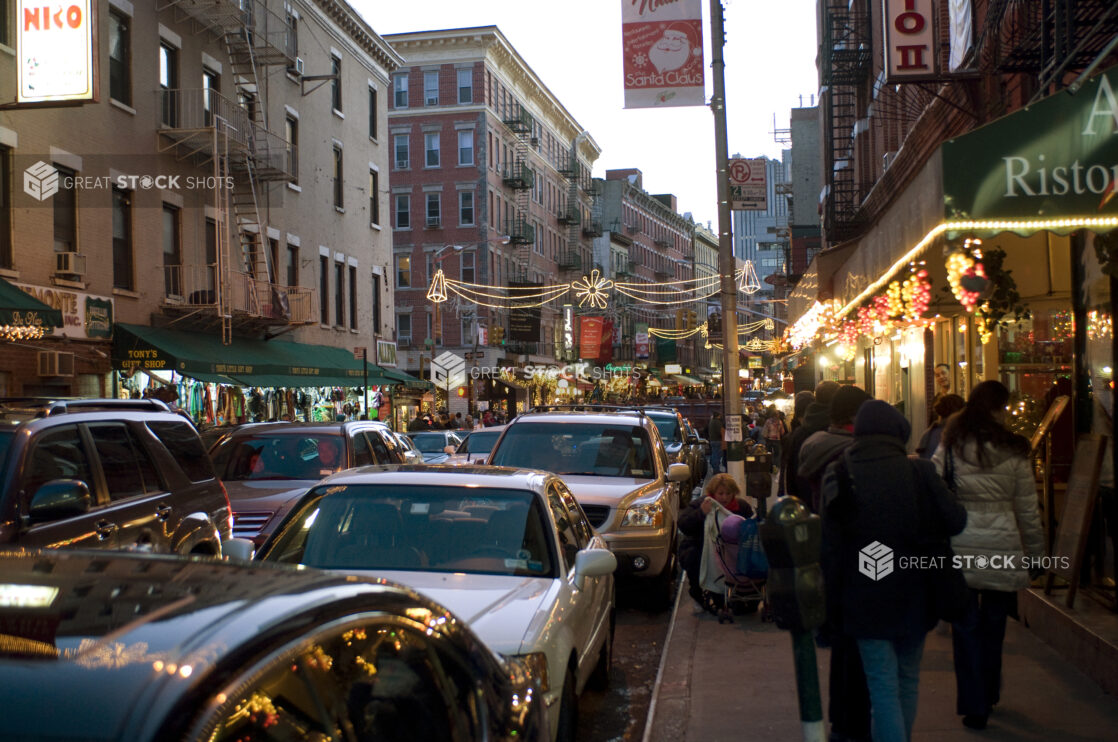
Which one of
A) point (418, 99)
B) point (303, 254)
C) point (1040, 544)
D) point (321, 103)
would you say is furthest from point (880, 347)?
point (418, 99)

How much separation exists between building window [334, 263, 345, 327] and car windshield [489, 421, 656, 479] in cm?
2597

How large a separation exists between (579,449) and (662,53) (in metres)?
6.75

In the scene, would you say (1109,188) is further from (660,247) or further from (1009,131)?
(660,247)

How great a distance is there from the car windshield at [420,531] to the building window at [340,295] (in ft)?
103

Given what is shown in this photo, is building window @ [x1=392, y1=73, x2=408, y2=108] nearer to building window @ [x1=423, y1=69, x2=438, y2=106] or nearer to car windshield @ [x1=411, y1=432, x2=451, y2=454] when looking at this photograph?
building window @ [x1=423, y1=69, x2=438, y2=106]

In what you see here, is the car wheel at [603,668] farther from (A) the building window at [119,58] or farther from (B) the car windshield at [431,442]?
(A) the building window at [119,58]

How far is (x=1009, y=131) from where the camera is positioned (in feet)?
21.8

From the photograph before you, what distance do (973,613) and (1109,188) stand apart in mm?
2486

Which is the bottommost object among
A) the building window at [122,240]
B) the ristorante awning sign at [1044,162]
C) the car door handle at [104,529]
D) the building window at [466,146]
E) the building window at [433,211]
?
the car door handle at [104,529]

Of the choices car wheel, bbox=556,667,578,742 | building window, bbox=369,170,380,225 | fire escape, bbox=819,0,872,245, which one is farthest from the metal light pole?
building window, bbox=369,170,380,225

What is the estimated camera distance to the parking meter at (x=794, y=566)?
4.02 metres

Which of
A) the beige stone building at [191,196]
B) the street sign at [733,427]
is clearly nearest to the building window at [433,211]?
the beige stone building at [191,196]

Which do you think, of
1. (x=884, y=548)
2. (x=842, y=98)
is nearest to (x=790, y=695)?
(x=884, y=548)

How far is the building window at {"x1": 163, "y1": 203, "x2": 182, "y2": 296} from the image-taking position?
25578 millimetres
